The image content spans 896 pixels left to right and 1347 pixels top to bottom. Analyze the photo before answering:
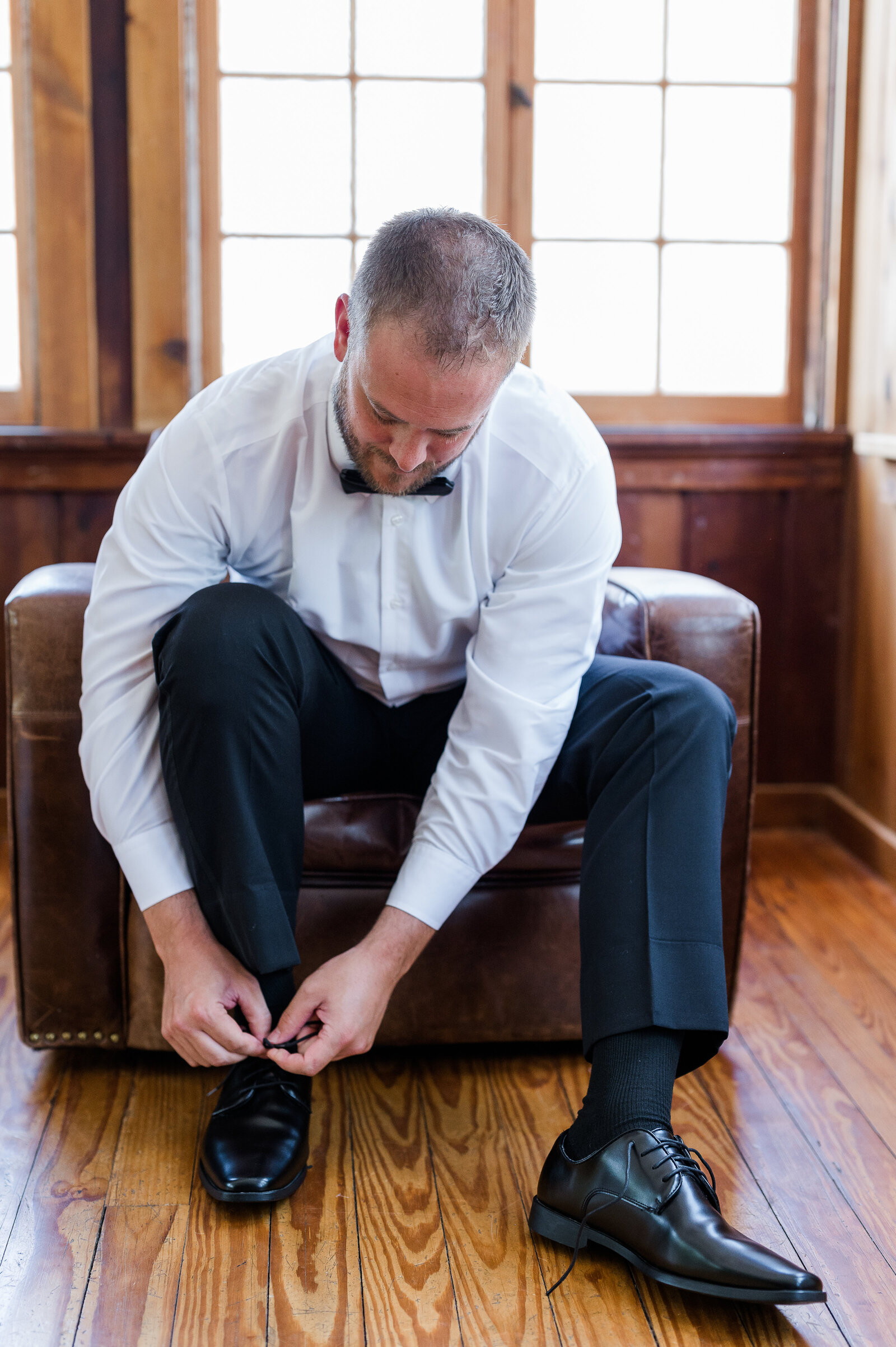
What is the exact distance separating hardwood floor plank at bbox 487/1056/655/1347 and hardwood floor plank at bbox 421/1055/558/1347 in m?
0.01

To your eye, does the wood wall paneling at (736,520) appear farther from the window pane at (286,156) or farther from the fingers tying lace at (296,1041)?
the fingers tying lace at (296,1041)

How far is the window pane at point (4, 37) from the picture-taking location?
2.22 meters

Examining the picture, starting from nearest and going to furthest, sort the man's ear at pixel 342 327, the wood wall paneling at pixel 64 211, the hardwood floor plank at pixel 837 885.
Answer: the man's ear at pixel 342 327, the hardwood floor plank at pixel 837 885, the wood wall paneling at pixel 64 211

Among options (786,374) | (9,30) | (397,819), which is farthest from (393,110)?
(397,819)

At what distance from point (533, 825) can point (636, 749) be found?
0.25 metres

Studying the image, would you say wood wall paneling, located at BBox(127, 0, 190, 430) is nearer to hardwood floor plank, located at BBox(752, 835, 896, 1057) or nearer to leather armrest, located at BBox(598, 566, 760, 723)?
leather armrest, located at BBox(598, 566, 760, 723)

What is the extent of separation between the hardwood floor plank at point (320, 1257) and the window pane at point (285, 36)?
191 cm

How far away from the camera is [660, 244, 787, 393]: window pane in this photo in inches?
95.0

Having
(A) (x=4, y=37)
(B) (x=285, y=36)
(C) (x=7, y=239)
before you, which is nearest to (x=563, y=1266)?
(C) (x=7, y=239)

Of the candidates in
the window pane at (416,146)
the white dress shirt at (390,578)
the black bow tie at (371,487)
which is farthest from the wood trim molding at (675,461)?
the black bow tie at (371,487)

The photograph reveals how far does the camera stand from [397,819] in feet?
4.67

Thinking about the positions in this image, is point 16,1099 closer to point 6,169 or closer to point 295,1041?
point 295,1041

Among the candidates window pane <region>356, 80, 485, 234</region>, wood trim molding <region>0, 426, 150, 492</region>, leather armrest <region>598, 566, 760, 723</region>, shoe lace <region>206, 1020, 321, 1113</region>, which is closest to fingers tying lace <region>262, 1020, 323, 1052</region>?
shoe lace <region>206, 1020, 321, 1113</region>

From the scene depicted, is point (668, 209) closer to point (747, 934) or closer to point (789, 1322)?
point (747, 934)
